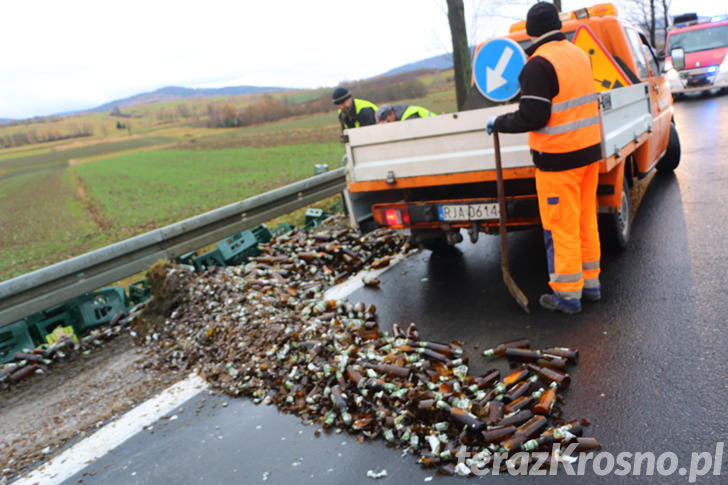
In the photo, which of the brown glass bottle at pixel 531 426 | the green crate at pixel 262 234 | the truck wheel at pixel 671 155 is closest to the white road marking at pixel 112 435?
the brown glass bottle at pixel 531 426

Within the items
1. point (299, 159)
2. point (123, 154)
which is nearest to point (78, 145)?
point (123, 154)

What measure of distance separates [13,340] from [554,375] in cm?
507

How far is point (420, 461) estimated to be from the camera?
2.90m

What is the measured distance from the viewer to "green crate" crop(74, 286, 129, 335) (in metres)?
5.71

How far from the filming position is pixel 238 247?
7.16 metres

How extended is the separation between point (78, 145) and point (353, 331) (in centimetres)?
8754

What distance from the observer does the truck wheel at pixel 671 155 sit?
8648 mm

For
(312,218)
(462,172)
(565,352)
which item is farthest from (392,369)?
(312,218)

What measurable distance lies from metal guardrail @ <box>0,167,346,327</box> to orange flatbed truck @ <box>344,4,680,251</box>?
221cm

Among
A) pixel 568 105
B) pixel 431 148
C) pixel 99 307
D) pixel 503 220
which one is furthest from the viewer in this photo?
pixel 99 307

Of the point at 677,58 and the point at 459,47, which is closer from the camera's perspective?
the point at 677,58

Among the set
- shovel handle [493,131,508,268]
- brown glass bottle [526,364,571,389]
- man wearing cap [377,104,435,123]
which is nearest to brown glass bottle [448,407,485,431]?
brown glass bottle [526,364,571,389]

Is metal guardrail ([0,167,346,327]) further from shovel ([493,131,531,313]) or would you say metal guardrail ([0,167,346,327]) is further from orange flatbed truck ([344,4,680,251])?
shovel ([493,131,531,313])

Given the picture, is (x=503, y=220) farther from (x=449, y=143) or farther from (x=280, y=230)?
(x=280, y=230)
